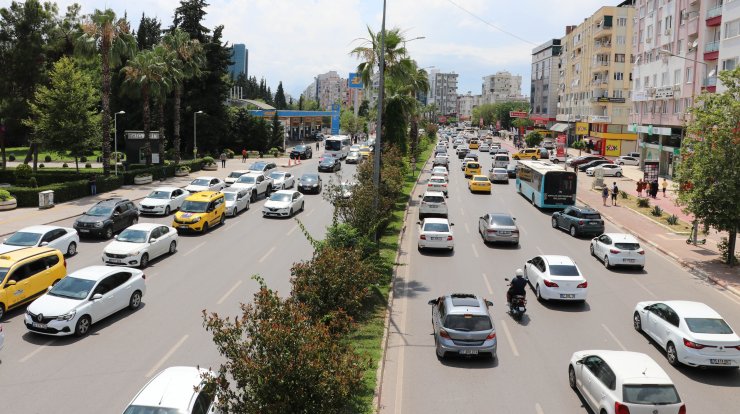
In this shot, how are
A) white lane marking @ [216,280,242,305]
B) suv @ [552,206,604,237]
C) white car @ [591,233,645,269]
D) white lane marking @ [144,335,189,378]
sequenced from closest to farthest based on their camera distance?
white lane marking @ [144,335,189,378] → white lane marking @ [216,280,242,305] → white car @ [591,233,645,269] → suv @ [552,206,604,237]

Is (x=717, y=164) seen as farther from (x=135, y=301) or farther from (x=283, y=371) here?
(x=283, y=371)

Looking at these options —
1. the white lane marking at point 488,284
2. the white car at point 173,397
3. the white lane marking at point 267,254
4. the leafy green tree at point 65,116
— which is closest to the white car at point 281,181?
the leafy green tree at point 65,116

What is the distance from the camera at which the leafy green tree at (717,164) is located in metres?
26.0

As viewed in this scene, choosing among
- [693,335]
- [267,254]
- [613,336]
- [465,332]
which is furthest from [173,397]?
[267,254]

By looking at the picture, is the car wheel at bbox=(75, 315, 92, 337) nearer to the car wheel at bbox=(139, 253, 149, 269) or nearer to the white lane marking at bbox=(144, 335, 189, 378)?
the white lane marking at bbox=(144, 335, 189, 378)

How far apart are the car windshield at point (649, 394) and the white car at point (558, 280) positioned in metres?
8.86

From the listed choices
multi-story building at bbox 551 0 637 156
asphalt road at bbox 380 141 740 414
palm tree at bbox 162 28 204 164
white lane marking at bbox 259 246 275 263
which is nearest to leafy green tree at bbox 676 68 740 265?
asphalt road at bbox 380 141 740 414

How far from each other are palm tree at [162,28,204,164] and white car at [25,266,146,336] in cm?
4050


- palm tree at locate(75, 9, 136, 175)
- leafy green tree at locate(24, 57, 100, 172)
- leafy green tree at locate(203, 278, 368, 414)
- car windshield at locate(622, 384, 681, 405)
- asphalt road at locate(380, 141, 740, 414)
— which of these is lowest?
asphalt road at locate(380, 141, 740, 414)

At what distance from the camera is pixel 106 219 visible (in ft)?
96.5

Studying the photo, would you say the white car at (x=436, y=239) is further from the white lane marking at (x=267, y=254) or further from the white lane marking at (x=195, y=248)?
the white lane marking at (x=195, y=248)

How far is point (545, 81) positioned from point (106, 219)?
5593 inches

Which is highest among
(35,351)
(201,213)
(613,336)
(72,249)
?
(201,213)

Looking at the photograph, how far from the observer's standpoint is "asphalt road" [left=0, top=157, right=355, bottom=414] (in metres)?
13.4
